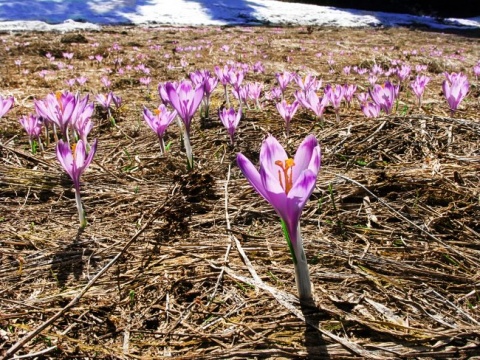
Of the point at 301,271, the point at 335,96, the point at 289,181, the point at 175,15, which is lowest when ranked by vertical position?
the point at 301,271

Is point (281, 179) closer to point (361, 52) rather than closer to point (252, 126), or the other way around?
point (252, 126)

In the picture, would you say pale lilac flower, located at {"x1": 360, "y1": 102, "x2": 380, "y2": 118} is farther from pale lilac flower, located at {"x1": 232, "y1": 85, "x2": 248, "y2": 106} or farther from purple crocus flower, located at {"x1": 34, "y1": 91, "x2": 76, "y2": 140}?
purple crocus flower, located at {"x1": 34, "y1": 91, "x2": 76, "y2": 140}

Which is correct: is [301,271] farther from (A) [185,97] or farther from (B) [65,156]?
(A) [185,97]

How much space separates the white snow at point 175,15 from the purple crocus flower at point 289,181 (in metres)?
14.9

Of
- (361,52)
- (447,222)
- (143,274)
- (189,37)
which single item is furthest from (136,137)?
(189,37)

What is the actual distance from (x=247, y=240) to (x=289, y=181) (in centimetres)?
62

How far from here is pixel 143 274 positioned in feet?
4.89

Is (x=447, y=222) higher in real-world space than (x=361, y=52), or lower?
lower

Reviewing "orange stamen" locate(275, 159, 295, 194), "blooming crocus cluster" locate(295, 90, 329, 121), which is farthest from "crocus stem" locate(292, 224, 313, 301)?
"blooming crocus cluster" locate(295, 90, 329, 121)

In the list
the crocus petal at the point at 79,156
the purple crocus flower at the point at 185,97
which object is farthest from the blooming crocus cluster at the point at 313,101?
the crocus petal at the point at 79,156

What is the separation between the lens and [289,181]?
1101mm

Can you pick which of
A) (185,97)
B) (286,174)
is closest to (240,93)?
(185,97)

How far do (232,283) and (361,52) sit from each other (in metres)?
9.39

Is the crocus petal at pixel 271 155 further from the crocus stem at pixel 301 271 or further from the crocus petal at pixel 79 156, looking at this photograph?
the crocus petal at pixel 79 156
